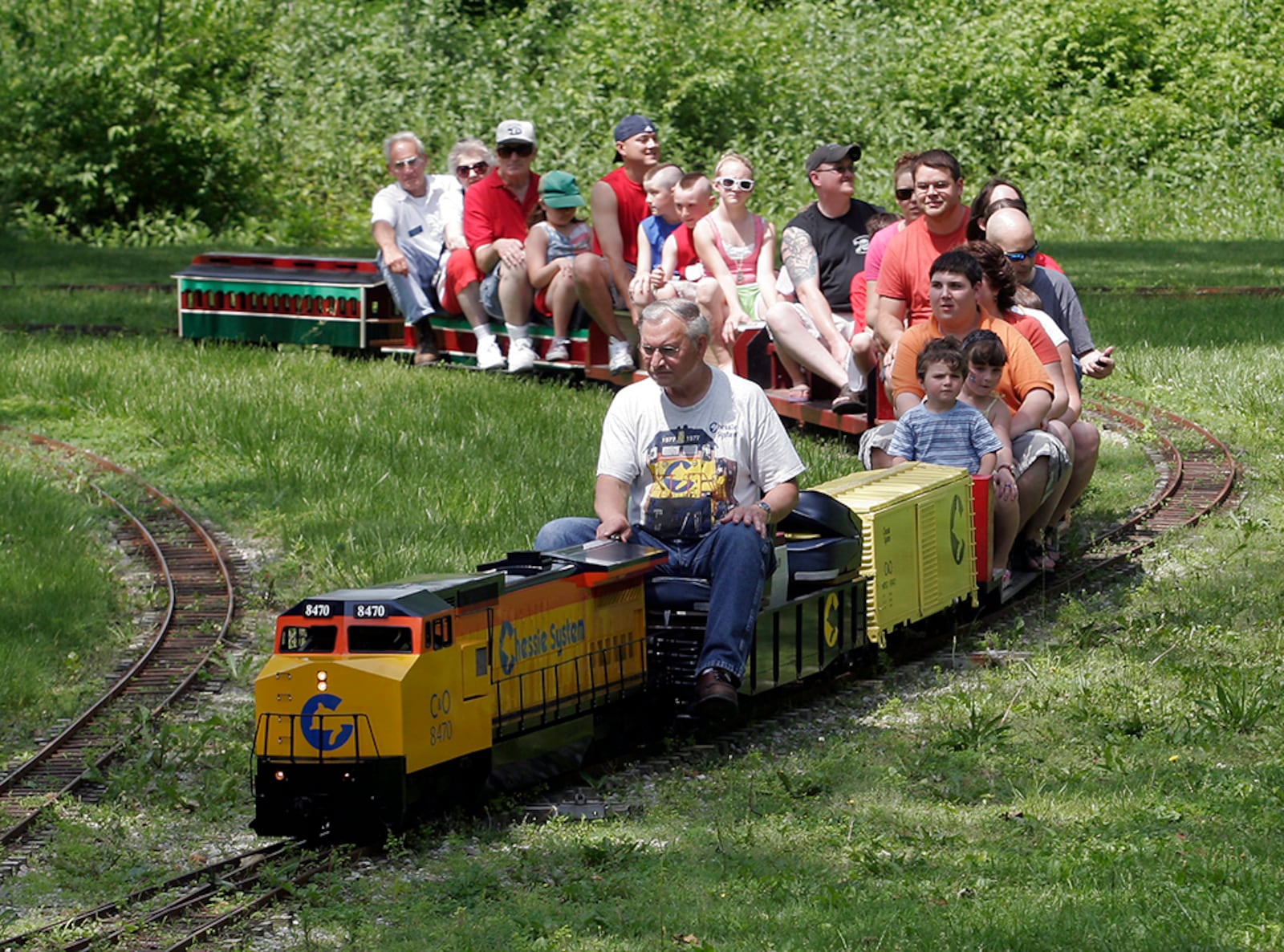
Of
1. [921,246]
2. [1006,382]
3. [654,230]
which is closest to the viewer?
[1006,382]

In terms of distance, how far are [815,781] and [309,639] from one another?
6.38 ft

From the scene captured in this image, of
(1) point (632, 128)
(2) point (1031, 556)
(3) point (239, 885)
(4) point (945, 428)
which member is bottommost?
(3) point (239, 885)

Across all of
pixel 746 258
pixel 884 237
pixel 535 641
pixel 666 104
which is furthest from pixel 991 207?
pixel 666 104

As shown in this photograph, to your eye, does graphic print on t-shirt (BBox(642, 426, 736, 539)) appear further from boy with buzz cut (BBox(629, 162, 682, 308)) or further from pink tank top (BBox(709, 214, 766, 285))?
boy with buzz cut (BBox(629, 162, 682, 308))

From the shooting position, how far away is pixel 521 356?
15.3 meters

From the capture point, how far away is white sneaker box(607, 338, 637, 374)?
14.5 m

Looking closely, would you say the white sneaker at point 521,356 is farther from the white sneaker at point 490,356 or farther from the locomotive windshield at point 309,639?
the locomotive windshield at point 309,639

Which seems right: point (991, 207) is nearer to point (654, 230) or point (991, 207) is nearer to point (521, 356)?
point (654, 230)

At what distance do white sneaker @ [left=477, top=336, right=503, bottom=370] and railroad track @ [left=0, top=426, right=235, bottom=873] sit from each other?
11.0 feet

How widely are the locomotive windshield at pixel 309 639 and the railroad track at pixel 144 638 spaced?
1288 millimetres

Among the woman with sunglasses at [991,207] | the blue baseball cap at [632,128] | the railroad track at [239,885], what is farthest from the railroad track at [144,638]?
A: the woman with sunglasses at [991,207]

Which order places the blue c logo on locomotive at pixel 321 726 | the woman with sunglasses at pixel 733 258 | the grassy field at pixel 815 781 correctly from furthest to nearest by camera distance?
the woman with sunglasses at pixel 733 258
the blue c logo on locomotive at pixel 321 726
the grassy field at pixel 815 781

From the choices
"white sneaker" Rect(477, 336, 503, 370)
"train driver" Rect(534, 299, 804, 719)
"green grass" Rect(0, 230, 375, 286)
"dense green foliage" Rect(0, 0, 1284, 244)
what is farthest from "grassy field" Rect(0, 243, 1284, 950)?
"dense green foliage" Rect(0, 0, 1284, 244)

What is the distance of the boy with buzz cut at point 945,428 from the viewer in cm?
938
